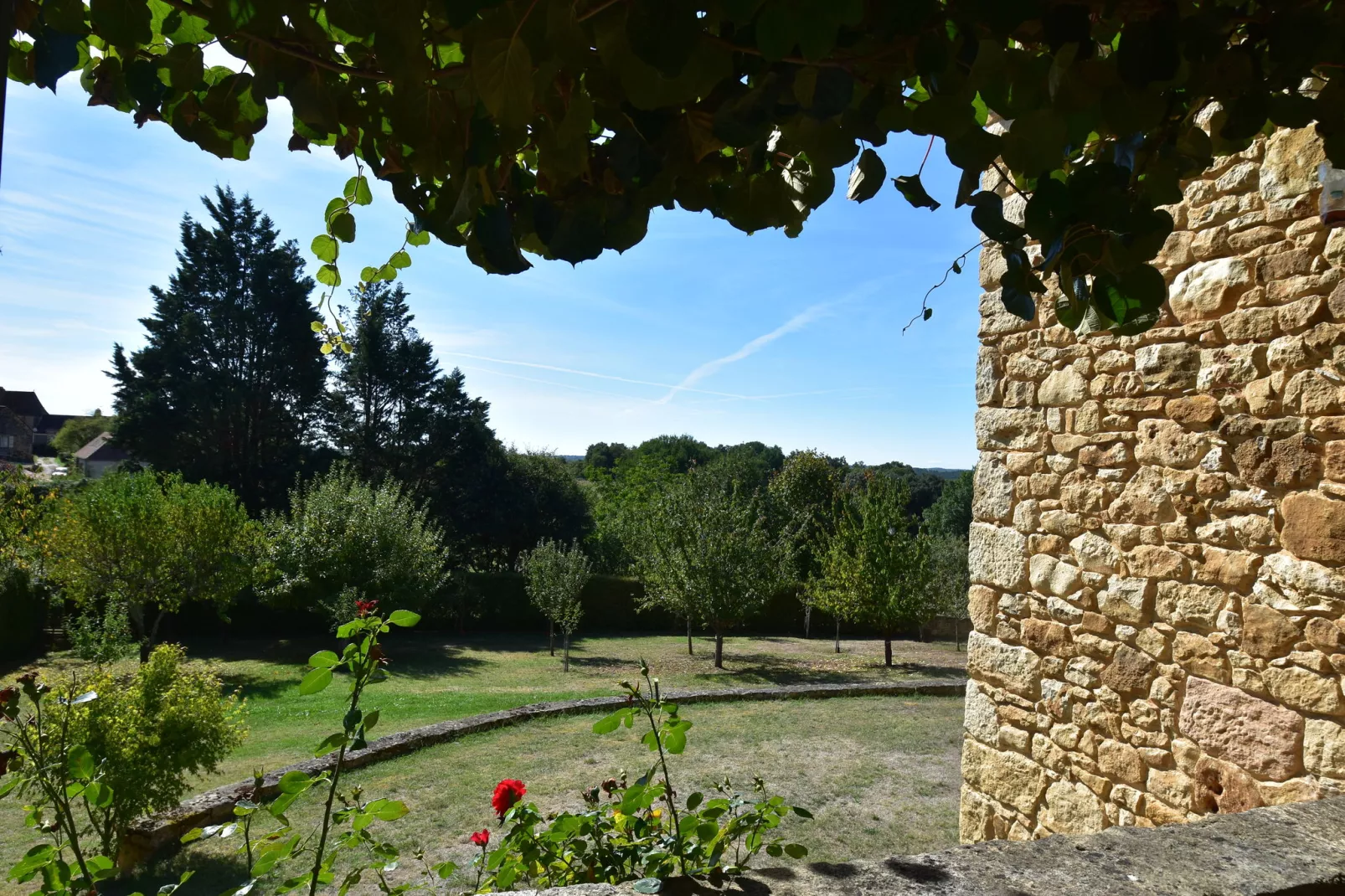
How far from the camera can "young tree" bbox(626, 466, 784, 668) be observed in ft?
54.7

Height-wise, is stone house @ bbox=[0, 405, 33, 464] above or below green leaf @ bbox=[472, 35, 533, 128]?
above

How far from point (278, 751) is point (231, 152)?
954 centimetres

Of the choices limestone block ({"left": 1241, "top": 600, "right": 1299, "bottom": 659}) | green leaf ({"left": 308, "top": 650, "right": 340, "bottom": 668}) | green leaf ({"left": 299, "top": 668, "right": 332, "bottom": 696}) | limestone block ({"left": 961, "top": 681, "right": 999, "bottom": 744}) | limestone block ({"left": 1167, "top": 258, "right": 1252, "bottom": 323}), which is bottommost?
limestone block ({"left": 961, "top": 681, "right": 999, "bottom": 744})

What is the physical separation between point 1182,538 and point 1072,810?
3.50ft

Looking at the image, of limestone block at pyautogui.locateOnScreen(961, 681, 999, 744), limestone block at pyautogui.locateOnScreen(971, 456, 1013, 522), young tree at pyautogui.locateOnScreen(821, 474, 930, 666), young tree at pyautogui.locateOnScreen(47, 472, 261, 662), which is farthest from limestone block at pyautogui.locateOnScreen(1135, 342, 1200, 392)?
young tree at pyautogui.locateOnScreen(47, 472, 261, 662)

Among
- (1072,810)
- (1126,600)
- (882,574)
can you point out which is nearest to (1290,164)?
(1126,600)

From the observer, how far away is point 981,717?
3.23m

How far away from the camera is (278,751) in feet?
29.7

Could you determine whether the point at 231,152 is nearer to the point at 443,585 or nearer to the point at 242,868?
the point at 242,868

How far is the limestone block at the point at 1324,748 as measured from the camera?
2.06 meters

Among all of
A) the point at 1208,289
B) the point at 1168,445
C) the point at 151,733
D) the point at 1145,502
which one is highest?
the point at 1208,289

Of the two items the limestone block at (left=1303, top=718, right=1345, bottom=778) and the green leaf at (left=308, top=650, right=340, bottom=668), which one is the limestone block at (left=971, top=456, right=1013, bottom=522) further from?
the green leaf at (left=308, top=650, right=340, bottom=668)

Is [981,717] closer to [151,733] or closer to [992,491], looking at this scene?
[992,491]

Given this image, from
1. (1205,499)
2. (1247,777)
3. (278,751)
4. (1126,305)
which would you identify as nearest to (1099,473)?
(1205,499)
